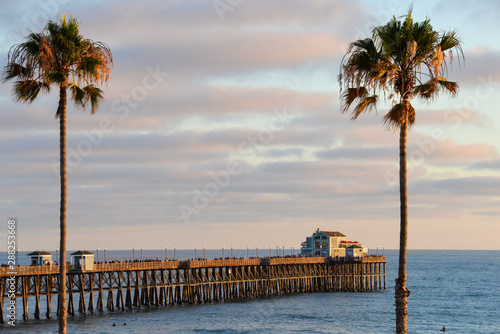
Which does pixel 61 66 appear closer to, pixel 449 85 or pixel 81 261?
pixel 449 85

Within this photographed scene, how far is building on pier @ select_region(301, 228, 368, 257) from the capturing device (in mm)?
117938

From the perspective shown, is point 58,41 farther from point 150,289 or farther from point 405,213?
point 150,289

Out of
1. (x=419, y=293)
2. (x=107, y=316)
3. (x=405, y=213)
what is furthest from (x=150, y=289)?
(x=405, y=213)

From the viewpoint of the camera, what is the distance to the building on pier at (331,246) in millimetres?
117938

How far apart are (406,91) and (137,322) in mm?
52102

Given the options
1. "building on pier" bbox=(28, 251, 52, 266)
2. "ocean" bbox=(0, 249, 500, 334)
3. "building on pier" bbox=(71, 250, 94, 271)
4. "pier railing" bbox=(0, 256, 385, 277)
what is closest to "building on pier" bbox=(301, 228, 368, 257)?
"pier railing" bbox=(0, 256, 385, 277)

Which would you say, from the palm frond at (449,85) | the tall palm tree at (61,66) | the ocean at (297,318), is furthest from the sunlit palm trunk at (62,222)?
the ocean at (297,318)

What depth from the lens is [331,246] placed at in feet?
389

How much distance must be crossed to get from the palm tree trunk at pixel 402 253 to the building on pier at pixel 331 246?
313 feet

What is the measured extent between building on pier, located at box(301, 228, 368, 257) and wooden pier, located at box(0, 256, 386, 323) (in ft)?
7.73

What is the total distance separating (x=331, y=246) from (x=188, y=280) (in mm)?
37058

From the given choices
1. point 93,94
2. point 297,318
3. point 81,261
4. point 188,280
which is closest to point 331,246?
point 188,280

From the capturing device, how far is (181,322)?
7088cm

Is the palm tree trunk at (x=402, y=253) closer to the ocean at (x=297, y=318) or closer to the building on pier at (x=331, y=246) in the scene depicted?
the ocean at (x=297, y=318)
